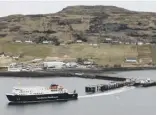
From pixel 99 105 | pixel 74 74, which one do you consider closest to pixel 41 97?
pixel 99 105

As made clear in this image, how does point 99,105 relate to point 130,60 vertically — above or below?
below

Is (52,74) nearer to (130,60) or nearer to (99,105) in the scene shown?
(130,60)

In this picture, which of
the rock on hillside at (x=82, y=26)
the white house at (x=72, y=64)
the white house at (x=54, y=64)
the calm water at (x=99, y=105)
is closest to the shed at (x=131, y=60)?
the white house at (x=72, y=64)

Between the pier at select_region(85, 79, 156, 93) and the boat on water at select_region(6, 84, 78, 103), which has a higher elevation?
the boat on water at select_region(6, 84, 78, 103)

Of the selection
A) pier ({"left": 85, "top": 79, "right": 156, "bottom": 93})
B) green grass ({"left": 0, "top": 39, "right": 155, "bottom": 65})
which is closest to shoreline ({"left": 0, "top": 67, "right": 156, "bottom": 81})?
pier ({"left": 85, "top": 79, "right": 156, "bottom": 93})

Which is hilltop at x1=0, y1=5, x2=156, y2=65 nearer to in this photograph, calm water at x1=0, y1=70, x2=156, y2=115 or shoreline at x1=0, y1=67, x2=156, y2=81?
shoreline at x1=0, y1=67, x2=156, y2=81

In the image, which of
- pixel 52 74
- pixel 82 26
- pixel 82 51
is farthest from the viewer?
pixel 82 26

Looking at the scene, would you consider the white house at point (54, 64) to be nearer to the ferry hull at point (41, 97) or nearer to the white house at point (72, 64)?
the white house at point (72, 64)

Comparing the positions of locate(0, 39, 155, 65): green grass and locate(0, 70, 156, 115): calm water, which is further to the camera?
locate(0, 39, 155, 65): green grass
